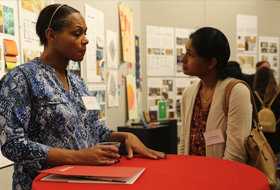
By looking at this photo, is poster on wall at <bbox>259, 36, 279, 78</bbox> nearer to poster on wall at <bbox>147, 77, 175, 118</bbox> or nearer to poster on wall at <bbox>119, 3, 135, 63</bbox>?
poster on wall at <bbox>147, 77, 175, 118</bbox>

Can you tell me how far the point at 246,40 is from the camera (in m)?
6.11

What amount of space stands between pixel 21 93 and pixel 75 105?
12.0 inches

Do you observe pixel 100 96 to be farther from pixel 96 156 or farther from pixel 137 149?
pixel 96 156

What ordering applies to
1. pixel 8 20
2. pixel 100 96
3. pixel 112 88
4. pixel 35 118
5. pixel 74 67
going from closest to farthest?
pixel 35 118 < pixel 8 20 < pixel 74 67 < pixel 100 96 < pixel 112 88

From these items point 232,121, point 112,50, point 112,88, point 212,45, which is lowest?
point 232,121

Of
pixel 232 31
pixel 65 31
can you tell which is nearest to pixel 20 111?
pixel 65 31

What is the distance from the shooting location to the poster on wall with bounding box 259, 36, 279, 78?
20.7 feet

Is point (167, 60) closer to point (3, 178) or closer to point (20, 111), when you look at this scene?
point (3, 178)

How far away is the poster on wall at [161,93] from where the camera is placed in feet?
17.4

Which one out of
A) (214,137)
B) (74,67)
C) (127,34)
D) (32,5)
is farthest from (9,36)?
(127,34)

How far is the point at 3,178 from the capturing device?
7.43 feet

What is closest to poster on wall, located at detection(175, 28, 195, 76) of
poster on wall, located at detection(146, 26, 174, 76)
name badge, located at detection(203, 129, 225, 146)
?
poster on wall, located at detection(146, 26, 174, 76)

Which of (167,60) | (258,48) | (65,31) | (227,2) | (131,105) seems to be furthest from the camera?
(258,48)

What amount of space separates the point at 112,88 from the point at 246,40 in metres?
3.36
